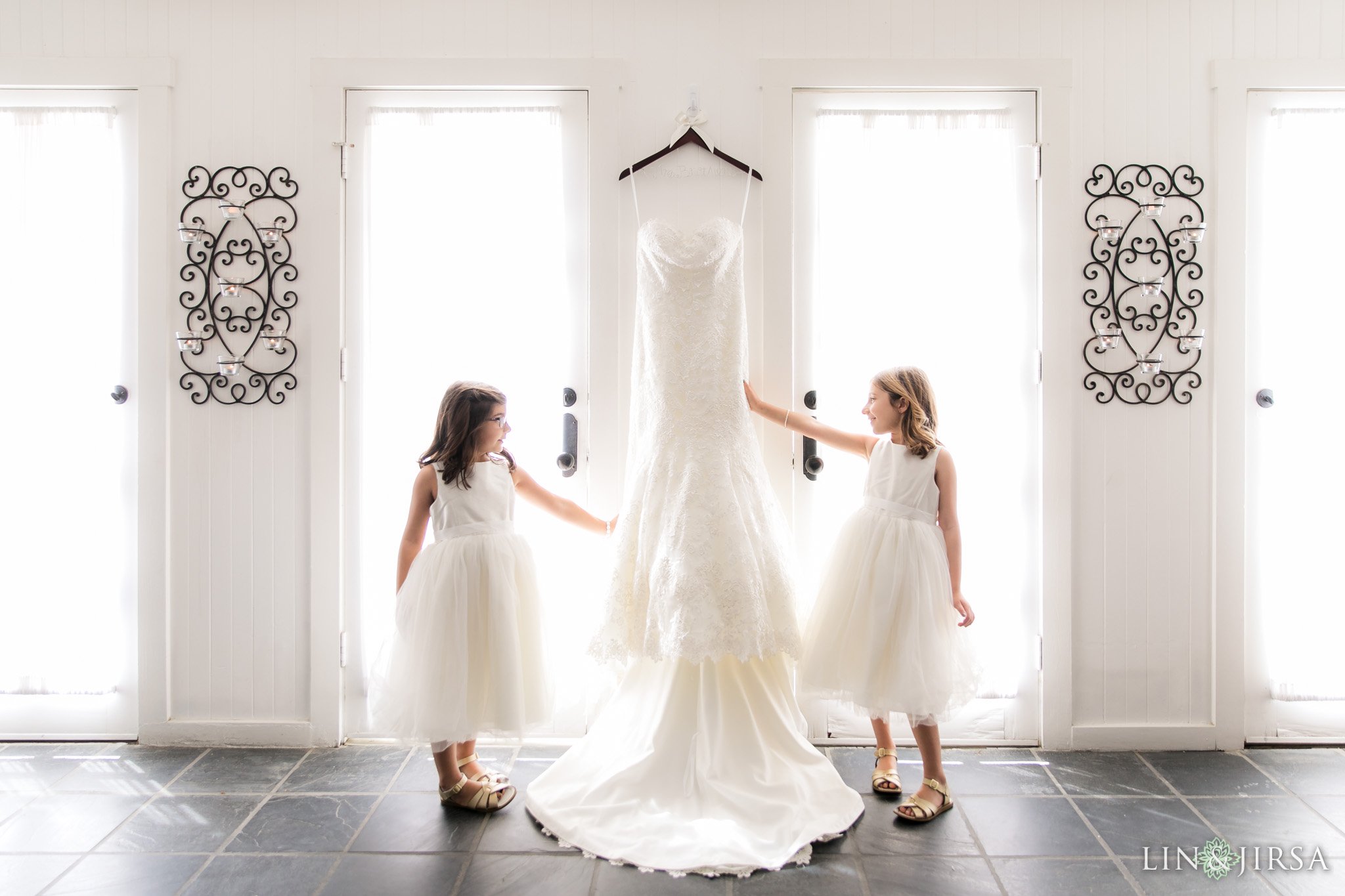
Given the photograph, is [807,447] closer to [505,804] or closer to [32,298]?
Result: [505,804]

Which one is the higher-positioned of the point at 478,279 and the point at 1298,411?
the point at 478,279

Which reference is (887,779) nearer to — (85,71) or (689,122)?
(689,122)

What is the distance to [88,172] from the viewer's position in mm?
2721

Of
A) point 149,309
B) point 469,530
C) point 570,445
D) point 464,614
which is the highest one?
point 149,309

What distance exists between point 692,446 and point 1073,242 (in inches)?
59.1

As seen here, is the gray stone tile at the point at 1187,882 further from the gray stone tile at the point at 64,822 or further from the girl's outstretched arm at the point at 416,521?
the gray stone tile at the point at 64,822

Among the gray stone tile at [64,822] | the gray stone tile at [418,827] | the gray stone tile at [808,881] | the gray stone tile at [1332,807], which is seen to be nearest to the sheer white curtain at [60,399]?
the gray stone tile at [64,822]

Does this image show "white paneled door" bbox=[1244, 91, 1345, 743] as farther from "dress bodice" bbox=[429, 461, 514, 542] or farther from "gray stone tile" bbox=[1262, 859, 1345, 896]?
"dress bodice" bbox=[429, 461, 514, 542]

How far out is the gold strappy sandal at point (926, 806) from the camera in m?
2.19

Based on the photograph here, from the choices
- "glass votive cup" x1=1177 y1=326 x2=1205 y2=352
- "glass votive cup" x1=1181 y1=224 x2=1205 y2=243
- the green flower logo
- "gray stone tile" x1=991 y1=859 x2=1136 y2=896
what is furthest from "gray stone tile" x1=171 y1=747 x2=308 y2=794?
"glass votive cup" x1=1181 y1=224 x2=1205 y2=243

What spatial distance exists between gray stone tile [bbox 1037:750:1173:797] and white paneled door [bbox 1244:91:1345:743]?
0.53 metres

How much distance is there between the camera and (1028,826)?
2.19 meters

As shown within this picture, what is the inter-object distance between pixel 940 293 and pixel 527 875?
2139 millimetres

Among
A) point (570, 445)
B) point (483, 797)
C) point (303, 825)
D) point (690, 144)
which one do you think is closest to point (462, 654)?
point (483, 797)
